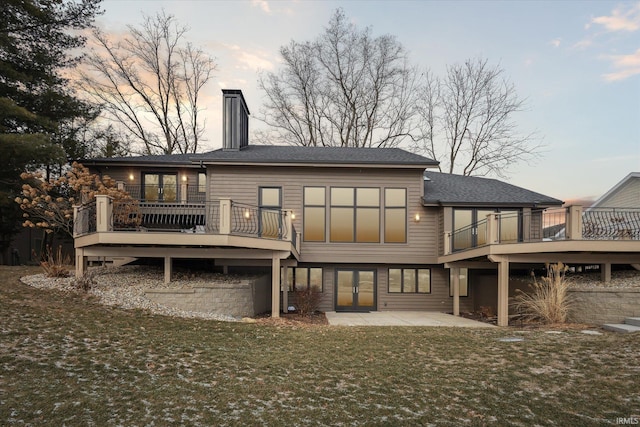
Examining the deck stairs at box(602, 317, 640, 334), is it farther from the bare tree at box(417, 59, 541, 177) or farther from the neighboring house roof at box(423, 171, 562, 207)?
the bare tree at box(417, 59, 541, 177)

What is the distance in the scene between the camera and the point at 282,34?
25.1 meters

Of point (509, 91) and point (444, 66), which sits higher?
point (444, 66)

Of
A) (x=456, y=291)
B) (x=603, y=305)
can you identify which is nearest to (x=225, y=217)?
(x=456, y=291)

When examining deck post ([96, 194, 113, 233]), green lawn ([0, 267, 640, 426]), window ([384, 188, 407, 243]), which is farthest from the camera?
window ([384, 188, 407, 243])

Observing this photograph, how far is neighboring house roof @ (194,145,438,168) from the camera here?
524 inches

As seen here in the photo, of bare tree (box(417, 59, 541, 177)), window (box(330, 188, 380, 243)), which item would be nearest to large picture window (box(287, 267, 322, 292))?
window (box(330, 188, 380, 243))

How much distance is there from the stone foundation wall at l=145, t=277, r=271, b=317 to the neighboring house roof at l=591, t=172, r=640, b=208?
→ 1660 centimetres

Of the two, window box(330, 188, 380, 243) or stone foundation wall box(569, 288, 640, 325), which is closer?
stone foundation wall box(569, 288, 640, 325)

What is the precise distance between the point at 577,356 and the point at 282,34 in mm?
25118

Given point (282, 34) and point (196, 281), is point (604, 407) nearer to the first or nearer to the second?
point (196, 281)

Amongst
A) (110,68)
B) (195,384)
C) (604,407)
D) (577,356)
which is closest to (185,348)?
(195,384)

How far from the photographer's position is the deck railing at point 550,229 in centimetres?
986

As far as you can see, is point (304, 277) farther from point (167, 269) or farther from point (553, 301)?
point (553, 301)

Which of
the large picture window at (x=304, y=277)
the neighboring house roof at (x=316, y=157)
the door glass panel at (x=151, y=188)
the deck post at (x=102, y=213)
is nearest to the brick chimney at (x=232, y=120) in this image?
the neighboring house roof at (x=316, y=157)
